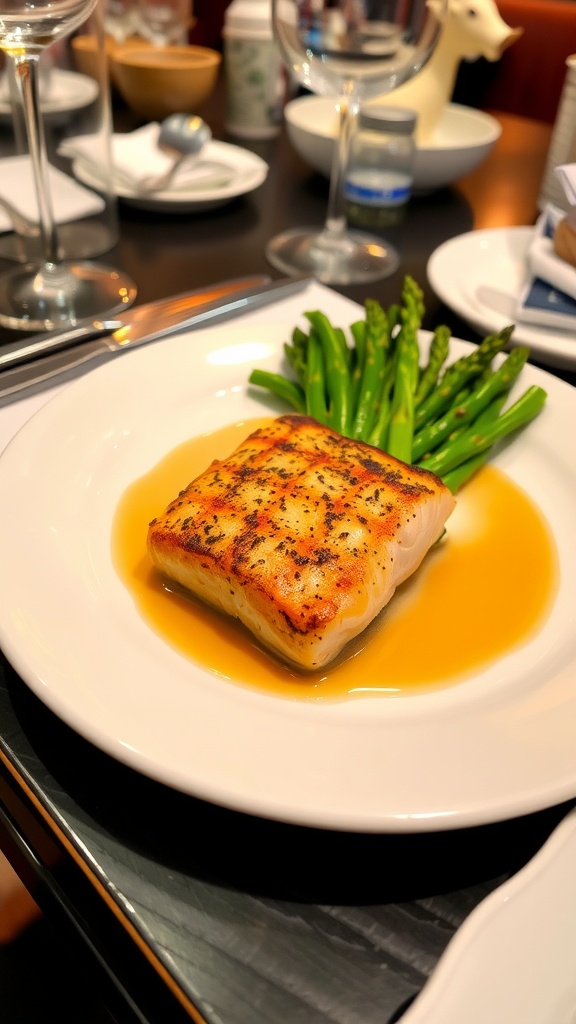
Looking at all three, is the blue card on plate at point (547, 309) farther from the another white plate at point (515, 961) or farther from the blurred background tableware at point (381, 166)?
the another white plate at point (515, 961)

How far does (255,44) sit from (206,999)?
2.39m

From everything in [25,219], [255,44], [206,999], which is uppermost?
[255,44]

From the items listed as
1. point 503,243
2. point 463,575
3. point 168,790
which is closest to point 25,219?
point 503,243

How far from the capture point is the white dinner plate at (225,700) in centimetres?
59

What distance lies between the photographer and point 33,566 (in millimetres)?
799

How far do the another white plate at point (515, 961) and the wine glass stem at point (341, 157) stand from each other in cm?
154

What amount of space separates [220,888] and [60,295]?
1249mm

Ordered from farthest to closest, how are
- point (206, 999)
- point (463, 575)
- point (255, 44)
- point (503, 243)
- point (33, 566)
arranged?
point (255, 44) → point (503, 243) → point (463, 575) → point (33, 566) → point (206, 999)

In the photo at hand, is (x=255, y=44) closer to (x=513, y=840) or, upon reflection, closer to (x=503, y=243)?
(x=503, y=243)

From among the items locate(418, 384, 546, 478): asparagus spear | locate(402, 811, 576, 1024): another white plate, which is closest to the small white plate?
locate(418, 384, 546, 478): asparagus spear

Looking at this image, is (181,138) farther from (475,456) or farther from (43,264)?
(475,456)

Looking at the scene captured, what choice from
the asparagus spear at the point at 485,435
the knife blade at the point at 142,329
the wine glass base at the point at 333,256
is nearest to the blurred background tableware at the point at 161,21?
the wine glass base at the point at 333,256

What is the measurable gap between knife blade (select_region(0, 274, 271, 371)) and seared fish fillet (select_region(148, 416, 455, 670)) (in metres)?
0.44

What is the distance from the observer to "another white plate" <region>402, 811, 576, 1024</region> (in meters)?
0.51
